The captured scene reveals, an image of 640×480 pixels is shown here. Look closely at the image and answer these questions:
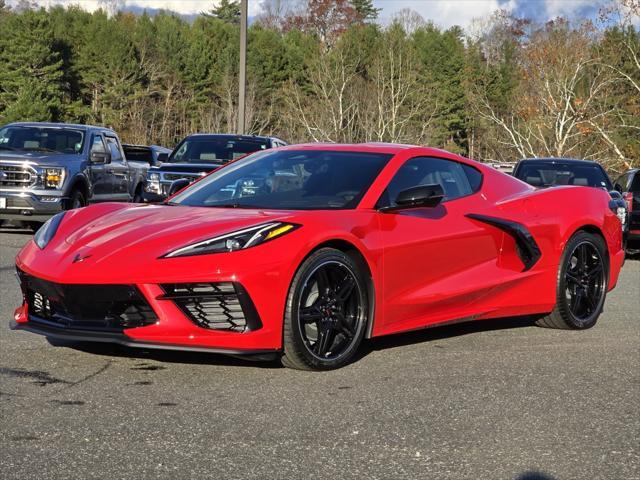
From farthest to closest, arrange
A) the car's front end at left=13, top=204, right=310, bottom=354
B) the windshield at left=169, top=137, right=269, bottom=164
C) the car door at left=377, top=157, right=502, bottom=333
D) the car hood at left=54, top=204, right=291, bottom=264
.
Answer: the windshield at left=169, top=137, right=269, bottom=164, the car door at left=377, top=157, right=502, bottom=333, the car hood at left=54, top=204, right=291, bottom=264, the car's front end at left=13, top=204, right=310, bottom=354

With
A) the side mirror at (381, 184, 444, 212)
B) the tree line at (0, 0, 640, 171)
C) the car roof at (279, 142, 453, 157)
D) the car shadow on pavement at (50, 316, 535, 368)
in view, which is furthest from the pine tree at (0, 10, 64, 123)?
the side mirror at (381, 184, 444, 212)

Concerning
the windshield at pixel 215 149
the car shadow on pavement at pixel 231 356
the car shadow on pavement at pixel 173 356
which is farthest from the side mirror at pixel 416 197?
the windshield at pixel 215 149

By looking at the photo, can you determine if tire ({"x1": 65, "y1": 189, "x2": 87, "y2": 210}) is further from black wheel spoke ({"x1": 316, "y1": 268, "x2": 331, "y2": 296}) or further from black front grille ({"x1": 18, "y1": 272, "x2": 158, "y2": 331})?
black wheel spoke ({"x1": 316, "y1": 268, "x2": 331, "y2": 296})

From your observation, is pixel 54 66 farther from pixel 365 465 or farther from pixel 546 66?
pixel 365 465

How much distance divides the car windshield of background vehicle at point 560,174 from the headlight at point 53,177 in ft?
22.7

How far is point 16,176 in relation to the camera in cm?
1492

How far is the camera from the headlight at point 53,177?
588 inches

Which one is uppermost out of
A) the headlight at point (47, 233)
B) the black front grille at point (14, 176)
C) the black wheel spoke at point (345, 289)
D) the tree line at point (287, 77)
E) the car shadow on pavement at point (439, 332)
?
the tree line at point (287, 77)

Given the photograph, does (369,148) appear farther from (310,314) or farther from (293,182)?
(310,314)

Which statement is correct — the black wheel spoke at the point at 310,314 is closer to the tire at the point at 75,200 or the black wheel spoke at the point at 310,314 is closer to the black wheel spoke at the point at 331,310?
the black wheel spoke at the point at 331,310

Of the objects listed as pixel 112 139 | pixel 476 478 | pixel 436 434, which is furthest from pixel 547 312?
pixel 112 139

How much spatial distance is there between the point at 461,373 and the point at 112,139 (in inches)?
498

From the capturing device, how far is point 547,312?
738 cm

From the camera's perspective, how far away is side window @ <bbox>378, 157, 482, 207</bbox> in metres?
6.45
